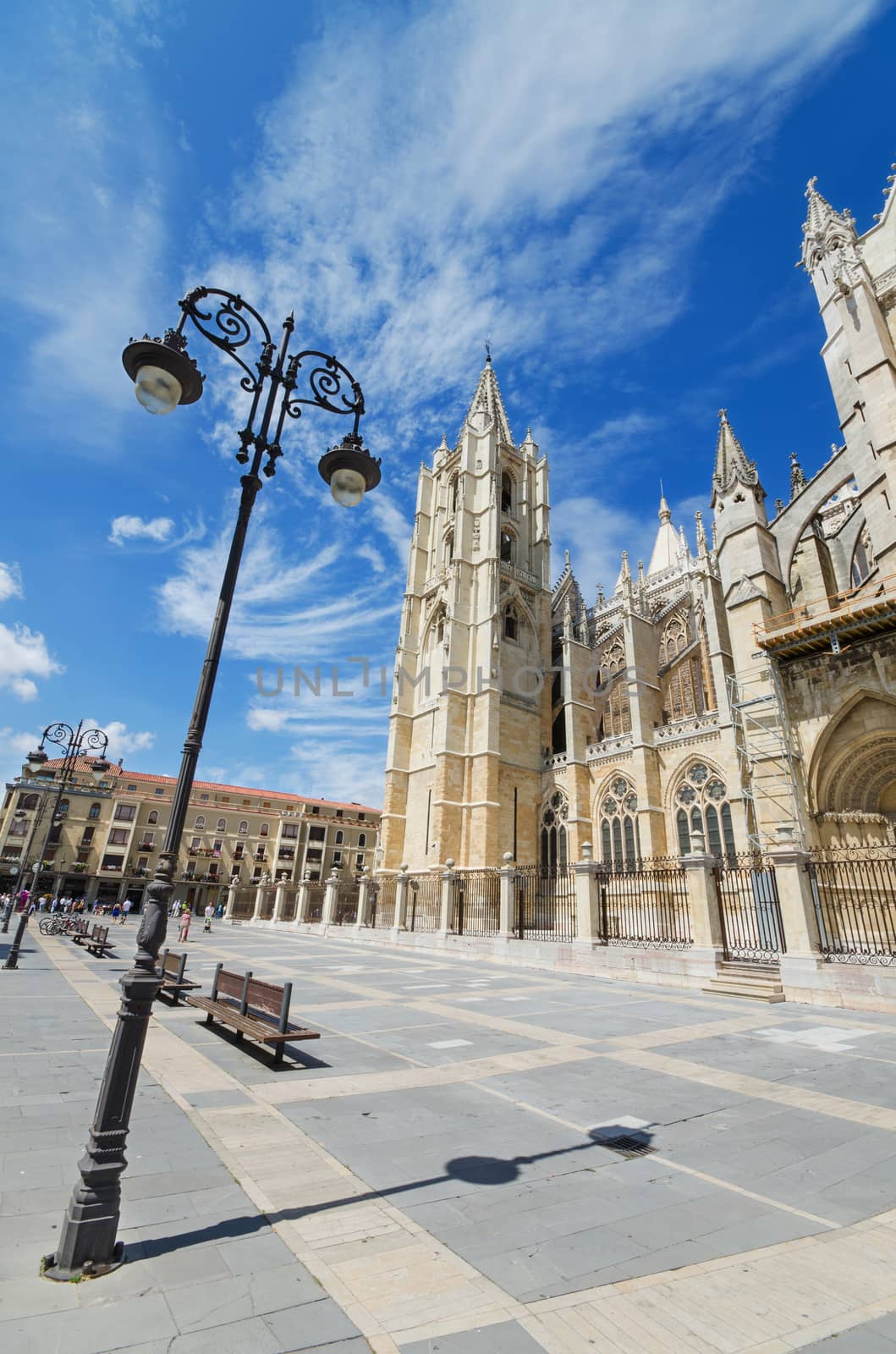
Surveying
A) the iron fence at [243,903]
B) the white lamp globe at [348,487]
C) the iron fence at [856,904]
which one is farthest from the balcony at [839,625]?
the iron fence at [243,903]

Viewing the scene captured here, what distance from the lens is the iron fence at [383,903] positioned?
2416cm

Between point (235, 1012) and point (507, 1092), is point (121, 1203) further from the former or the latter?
point (235, 1012)

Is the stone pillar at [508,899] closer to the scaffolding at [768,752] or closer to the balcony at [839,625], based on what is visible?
the scaffolding at [768,752]

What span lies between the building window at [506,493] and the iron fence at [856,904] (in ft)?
90.0

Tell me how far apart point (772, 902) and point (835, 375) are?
1530 cm

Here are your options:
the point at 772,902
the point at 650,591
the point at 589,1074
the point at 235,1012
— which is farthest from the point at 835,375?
the point at 235,1012

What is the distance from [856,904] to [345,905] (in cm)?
2219

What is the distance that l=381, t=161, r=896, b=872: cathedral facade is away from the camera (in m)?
15.4

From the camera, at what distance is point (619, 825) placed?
25.1m

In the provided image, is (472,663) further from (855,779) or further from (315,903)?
(855,779)

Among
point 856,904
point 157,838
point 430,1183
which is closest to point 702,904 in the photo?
point 856,904

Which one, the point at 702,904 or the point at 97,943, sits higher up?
the point at 702,904

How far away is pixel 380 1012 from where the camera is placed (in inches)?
330

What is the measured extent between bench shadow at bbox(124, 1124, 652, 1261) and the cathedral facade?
8.75 meters
